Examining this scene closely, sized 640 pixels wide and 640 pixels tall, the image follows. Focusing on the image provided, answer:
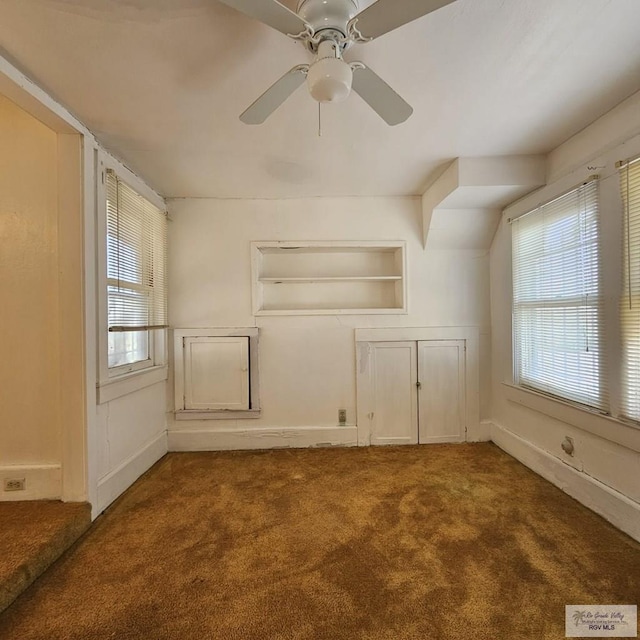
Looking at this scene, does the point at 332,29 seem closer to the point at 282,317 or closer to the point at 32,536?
the point at 282,317

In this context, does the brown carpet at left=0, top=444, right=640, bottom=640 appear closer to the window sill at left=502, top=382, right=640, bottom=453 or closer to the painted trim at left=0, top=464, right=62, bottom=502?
the painted trim at left=0, top=464, right=62, bottom=502

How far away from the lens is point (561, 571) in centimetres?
151

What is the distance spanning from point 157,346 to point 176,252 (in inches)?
35.4

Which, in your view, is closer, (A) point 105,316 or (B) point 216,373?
(A) point 105,316

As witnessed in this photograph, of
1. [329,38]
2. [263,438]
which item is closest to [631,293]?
[329,38]

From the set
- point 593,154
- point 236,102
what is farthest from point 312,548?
point 593,154

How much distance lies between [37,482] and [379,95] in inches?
109

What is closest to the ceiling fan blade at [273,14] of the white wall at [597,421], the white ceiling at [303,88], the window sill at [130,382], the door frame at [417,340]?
the white ceiling at [303,88]

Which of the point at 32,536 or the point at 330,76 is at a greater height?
the point at 330,76

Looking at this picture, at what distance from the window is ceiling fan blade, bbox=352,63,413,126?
179 centimetres

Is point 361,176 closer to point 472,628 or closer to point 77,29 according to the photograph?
point 77,29

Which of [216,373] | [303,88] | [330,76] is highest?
[303,88]

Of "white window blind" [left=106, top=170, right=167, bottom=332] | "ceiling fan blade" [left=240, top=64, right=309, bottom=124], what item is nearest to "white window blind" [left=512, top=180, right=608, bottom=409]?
"ceiling fan blade" [left=240, top=64, right=309, bottom=124]

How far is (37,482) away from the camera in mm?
1924
